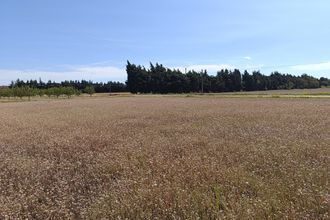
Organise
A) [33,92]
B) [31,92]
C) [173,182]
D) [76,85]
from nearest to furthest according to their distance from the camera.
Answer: [173,182]
[31,92]
[33,92]
[76,85]

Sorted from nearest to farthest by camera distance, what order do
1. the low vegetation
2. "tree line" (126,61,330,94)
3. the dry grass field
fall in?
the dry grass field → the low vegetation → "tree line" (126,61,330,94)

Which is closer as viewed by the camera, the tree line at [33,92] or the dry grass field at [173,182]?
the dry grass field at [173,182]

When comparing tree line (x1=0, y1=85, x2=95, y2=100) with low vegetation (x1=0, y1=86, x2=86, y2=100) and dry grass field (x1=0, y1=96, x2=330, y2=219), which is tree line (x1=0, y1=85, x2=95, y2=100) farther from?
dry grass field (x1=0, y1=96, x2=330, y2=219)

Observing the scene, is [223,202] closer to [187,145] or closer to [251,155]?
[251,155]

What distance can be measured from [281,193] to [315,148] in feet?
12.9

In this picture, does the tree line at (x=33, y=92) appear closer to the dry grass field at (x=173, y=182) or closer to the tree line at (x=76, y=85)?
the tree line at (x=76, y=85)

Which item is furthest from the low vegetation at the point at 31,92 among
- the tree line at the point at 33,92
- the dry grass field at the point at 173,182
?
the dry grass field at the point at 173,182

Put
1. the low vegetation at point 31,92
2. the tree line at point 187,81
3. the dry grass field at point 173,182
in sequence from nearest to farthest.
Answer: the dry grass field at point 173,182, the low vegetation at point 31,92, the tree line at point 187,81

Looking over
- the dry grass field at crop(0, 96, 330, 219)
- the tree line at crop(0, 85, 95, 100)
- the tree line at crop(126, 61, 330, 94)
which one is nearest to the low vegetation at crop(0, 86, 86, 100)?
the tree line at crop(0, 85, 95, 100)

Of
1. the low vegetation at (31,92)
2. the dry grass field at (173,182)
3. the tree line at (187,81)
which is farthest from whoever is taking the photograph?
the tree line at (187,81)

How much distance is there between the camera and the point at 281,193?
20.1 feet

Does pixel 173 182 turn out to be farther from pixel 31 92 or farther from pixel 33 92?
pixel 33 92

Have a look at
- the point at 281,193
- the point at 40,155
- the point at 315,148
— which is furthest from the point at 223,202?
the point at 40,155

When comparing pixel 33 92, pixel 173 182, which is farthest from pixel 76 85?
pixel 173 182
